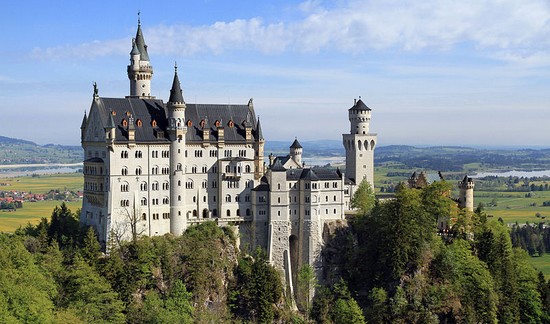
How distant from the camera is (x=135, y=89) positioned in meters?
108

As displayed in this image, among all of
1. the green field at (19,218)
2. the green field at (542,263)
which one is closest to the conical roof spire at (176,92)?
the green field at (19,218)

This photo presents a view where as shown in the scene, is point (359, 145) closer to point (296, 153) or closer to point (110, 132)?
point (296, 153)

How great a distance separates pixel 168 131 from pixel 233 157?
11564 millimetres

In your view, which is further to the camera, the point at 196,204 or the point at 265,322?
the point at 196,204

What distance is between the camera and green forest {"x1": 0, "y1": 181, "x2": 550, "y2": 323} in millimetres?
87000

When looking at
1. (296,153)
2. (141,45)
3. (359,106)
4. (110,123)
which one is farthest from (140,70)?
(359,106)

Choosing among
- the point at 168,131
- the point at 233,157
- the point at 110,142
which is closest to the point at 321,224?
the point at 233,157

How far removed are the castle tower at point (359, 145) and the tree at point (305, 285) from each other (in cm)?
2036

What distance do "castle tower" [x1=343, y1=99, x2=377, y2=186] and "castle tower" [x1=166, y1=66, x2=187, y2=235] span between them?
3119 cm

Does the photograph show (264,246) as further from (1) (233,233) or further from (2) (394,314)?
(2) (394,314)

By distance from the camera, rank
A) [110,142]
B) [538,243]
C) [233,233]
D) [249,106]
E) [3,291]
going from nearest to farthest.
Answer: [3,291]
[110,142]
[233,233]
[249,106]
[538,243]

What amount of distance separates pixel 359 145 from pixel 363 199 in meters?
10.5

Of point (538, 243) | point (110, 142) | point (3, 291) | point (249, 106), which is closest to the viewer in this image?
point (3, 291)

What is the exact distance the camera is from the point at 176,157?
328 ft
